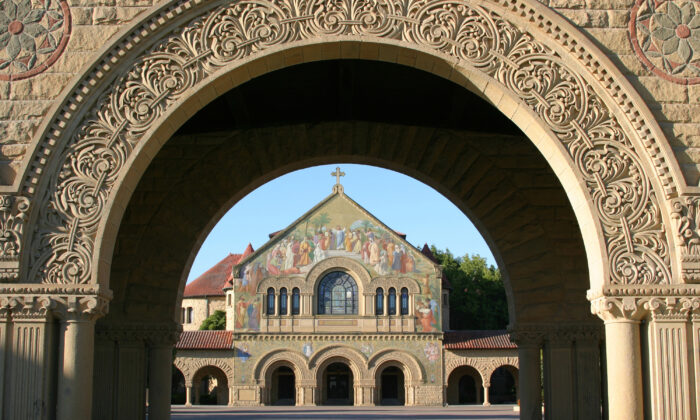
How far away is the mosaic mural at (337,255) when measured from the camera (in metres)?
47.3

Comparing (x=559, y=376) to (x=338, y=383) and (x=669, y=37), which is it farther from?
(x=338, y=383)

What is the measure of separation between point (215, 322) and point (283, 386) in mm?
9110

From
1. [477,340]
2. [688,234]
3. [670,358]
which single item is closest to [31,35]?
[688,234]

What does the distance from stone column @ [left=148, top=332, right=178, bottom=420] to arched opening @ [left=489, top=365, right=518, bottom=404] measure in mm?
39739

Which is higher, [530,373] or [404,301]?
[404,301]

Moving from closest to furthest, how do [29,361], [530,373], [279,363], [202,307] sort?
[29,361], [530,373], [279,363], [202,307]

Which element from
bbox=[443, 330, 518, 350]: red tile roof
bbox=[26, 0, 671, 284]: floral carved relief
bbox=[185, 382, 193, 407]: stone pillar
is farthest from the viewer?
bbox=[443, 330, 518, 350]: red tile roof

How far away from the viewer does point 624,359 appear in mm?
8539

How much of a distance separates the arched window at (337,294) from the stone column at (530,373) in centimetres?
3343

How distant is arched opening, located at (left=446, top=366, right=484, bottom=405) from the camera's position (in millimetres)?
48156

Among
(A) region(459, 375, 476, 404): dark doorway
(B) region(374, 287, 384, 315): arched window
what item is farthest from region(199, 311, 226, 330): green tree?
(A) region(459, 375, 476, 404): dark doorway

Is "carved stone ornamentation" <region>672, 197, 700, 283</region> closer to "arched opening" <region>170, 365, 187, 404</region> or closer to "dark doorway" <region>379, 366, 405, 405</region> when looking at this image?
"dark doorway" <region>379, 366, 405, 405</region>

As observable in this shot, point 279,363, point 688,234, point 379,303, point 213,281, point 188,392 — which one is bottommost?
point 188,392

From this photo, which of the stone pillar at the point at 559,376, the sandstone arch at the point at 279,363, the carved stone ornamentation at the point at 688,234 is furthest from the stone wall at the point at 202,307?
the carved stone ornamentation at the point at 688,234
